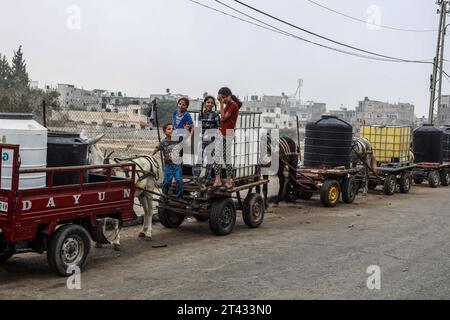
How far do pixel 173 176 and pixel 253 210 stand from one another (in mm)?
2006

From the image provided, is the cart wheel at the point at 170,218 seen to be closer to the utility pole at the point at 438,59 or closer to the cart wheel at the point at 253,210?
the cart wheel at the point at 253,210

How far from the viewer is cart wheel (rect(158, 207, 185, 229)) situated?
35.9 ft

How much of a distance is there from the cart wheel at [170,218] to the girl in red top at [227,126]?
138cm

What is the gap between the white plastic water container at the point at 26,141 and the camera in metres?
7.09

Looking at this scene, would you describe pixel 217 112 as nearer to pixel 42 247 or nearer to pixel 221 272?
pixel 221 272

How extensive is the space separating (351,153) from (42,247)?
11.9 m

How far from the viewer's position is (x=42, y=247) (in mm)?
7094

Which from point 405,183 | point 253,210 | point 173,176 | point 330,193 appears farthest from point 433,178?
point 173,176

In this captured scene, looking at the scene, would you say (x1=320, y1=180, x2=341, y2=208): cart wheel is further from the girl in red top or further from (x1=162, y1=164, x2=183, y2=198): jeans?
(x1=162, y1=164, x2=183, y2=198): jeans

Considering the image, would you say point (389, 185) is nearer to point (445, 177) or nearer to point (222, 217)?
point (445, 177)

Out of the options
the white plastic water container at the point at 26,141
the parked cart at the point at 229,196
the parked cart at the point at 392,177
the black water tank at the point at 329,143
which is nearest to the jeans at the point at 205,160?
the parked cart at the point at 229,196

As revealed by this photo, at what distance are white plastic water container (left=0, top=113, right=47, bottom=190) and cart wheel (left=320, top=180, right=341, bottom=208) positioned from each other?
9.30 meters
